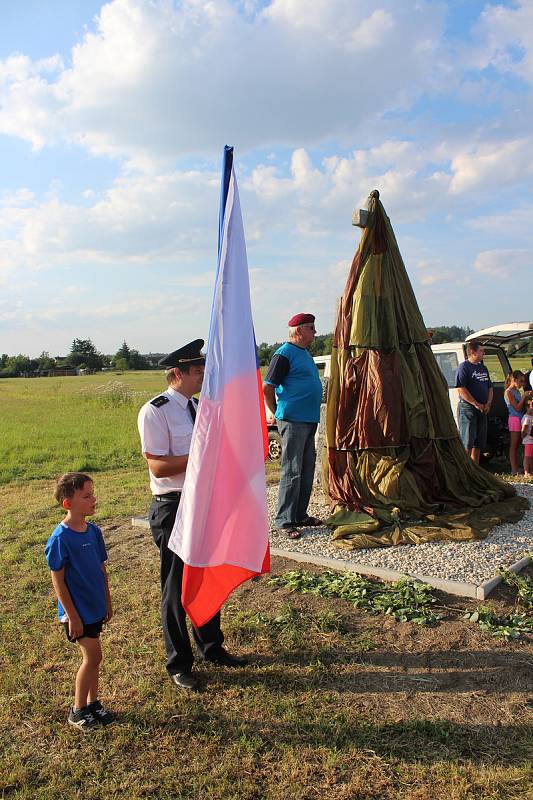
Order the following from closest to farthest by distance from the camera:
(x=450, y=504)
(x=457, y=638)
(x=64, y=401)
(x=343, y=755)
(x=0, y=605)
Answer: (x=343, y=755) → (x=457, y=638) → (x=0, y=605) → (x=450, y=504) → (x=64, y=401)

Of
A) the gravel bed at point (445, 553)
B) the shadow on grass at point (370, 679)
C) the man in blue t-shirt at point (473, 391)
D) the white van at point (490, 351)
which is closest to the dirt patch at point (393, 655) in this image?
the shadow on grass at point (370, 679)

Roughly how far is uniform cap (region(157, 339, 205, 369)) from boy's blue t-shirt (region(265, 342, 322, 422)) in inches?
92.5

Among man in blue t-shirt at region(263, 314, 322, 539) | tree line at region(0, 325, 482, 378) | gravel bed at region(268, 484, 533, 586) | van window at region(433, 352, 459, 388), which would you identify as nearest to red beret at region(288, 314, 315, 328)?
man in blue t-shirt at region(263, 314, 322, 539)

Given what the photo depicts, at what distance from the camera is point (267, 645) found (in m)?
4.20

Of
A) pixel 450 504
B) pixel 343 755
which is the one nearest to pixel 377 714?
pixel 343 755

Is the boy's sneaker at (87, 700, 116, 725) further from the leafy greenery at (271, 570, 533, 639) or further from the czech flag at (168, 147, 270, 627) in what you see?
the leafy greenery at (271, 570, 533, 639)

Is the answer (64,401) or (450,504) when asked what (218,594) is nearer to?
(450,504)

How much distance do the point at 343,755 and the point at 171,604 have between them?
4.26 ft

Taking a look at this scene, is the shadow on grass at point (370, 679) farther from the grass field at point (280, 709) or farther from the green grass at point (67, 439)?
the green grass at point (67, 439)

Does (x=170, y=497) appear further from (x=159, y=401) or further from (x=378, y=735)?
(x=378, y=735)

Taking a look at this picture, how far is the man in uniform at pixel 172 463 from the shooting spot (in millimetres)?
3758

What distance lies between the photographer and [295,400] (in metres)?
6.28

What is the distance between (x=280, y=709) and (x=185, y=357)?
2.12 m

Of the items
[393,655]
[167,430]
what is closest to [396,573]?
[393,655]
